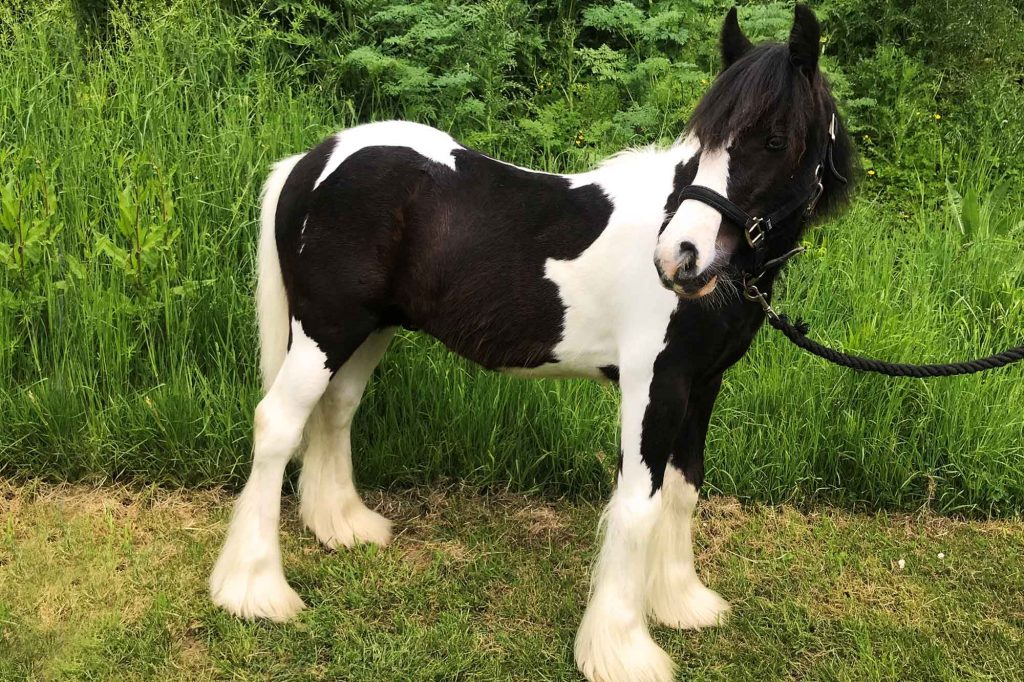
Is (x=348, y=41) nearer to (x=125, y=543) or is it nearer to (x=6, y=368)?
(x=6, y=368)

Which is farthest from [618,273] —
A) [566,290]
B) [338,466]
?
[338,466]

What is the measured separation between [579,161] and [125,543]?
2.89 metres

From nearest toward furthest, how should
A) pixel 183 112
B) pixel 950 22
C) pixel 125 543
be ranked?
pixel 125 543 < pixel 183 112 < pixel 950 22

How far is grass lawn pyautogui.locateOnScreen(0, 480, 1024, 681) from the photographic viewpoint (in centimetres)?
Answer: 273

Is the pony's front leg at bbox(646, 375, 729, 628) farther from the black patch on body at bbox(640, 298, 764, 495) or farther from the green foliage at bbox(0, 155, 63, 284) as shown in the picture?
the green foliage at bbox(0, 155, 63, 284)

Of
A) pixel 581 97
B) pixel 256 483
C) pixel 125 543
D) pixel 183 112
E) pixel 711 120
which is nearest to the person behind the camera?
pixel 711 120

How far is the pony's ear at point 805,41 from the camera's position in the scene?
2.10m

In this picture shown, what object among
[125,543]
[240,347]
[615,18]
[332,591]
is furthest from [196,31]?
[332,591]

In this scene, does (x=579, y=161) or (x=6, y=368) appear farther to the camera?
(x=579, y=161)

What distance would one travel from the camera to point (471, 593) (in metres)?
3.11

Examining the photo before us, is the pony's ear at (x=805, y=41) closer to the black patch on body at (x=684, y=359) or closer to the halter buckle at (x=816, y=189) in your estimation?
the halter buckle at (x=816, y=189)

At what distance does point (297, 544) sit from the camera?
3.38 m

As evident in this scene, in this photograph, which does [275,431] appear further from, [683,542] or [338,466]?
[683,542]

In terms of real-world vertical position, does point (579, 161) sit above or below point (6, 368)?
above
